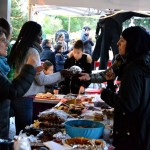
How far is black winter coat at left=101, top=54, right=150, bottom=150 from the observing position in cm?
246

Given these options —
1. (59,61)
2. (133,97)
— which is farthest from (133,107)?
(59,61)

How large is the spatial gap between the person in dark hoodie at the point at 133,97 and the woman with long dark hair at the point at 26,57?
99 centimetres

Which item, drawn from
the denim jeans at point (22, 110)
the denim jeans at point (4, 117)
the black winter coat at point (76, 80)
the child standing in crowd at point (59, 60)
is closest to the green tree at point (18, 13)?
the child standing in crowd at point (59, 60)

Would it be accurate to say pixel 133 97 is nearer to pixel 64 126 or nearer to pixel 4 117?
pixel 64 126

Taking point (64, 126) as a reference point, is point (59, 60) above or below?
below

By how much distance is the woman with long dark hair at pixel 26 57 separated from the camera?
132 inches

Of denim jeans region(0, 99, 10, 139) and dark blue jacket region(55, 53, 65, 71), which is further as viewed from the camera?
dark blue jacket region(55, 53, 65, 71)

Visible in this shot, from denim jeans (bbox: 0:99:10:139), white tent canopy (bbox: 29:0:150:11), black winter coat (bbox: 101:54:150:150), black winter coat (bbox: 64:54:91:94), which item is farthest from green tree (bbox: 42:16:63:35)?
black winter coat (bbox: 101:54:150:150)

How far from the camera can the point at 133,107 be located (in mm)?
2482

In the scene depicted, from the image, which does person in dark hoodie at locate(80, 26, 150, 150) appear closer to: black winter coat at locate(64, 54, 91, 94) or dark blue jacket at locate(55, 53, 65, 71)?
black winter coat at locate(64, 54, 91, 94)

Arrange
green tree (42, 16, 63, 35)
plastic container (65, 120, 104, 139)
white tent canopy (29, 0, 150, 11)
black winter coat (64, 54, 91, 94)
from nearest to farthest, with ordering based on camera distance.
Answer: plastic container (65, 120, 104, 139)
white tent canopy (29, 0, 150, 11)
black winter coat (64, 54, 91, 94)
green tree (42, 16, 63, 35)

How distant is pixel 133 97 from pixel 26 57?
1.31 metres

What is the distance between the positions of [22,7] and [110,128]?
11.3 meters

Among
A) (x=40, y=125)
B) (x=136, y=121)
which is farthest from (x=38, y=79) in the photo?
(x=136, y=121)
